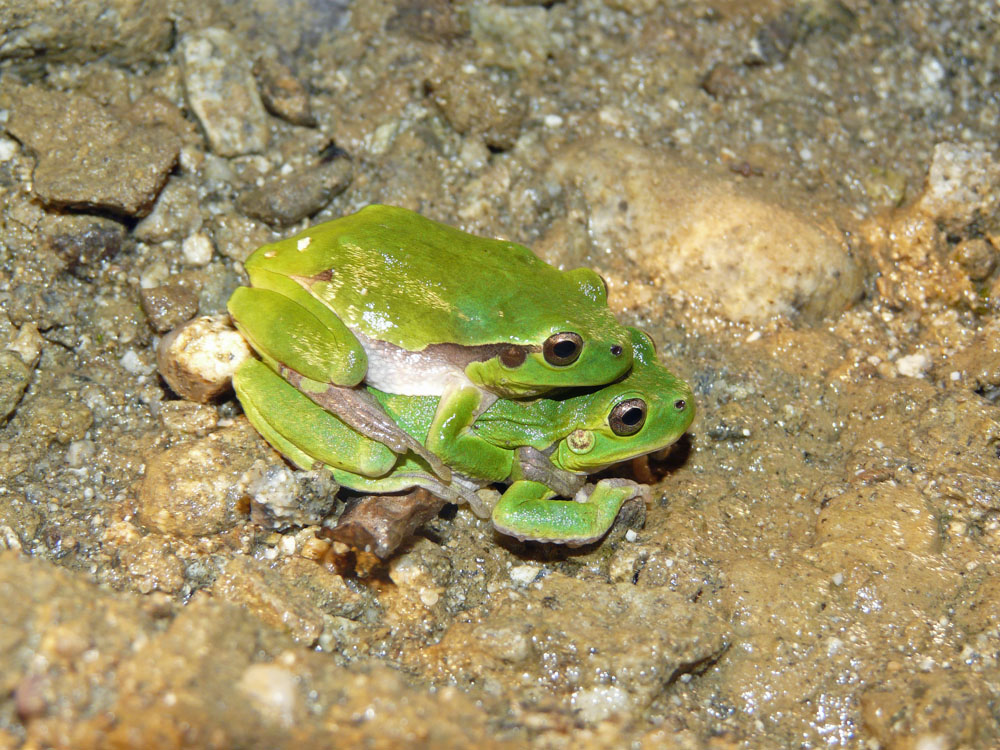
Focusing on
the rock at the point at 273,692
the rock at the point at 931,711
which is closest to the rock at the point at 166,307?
the rock at the point at 273,692

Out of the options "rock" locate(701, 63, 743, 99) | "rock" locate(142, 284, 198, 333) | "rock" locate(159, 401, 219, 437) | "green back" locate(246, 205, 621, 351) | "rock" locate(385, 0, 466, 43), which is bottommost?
"rock" locate(159, 401, 219, 437)

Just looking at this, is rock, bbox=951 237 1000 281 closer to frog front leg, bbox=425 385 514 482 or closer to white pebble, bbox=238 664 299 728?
frog front leg, bbox=425 385 514 482

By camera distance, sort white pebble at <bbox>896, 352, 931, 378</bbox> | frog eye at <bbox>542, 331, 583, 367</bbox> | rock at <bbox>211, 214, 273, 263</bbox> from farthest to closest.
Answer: rock at <bbox>211, 214, 273, 263</bbox> → white pebble at <bbox>896, 352, 931, 378</bbox> → frog eye at <bbox>542, 331, 583, 367</bbox>

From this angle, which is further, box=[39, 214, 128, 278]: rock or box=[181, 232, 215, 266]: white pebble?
box=[181, 232, 215, 266]: white pebble

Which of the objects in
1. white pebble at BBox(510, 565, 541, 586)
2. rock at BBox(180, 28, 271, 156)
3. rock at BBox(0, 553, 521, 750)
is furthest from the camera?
rock at BBox(180, 28, 271, 156)

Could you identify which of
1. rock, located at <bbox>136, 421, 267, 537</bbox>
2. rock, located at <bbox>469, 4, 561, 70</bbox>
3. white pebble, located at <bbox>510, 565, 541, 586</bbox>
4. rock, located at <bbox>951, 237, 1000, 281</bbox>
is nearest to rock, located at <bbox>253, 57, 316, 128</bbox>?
rock, located at <bbox>469, 4, 561, 70</bbox>

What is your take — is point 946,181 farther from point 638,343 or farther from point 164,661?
point 164,661

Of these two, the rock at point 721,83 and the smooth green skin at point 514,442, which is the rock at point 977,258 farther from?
the smooth green skin at point 514,442
